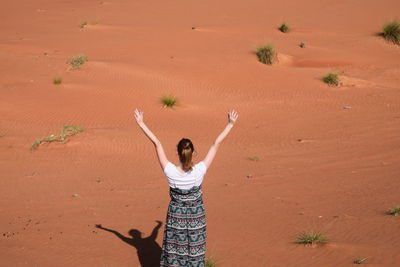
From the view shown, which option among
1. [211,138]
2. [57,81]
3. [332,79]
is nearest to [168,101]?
[211,138]

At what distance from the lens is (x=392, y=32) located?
24391mm

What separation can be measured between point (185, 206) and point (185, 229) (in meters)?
0.23

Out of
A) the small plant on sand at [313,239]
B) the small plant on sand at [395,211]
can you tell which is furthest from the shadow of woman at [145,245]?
the small plant on sand at [395,211]

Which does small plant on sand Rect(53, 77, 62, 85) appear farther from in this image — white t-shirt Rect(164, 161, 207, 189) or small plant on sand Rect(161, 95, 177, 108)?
white t-shirt Rect(164, 161, 207, 189)

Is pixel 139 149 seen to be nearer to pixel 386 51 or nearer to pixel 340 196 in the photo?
pixel 340 196

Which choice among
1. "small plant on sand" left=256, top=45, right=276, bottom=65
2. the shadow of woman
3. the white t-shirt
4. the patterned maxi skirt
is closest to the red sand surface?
the shadow of woman

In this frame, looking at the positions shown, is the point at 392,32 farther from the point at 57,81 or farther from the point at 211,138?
the point at 57,81

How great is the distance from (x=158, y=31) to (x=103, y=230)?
63.4 ft

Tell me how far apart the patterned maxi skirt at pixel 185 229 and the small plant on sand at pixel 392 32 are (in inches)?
840

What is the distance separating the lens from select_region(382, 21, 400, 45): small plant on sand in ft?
79.2

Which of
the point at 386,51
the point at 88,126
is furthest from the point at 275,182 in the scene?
the point at 386,51

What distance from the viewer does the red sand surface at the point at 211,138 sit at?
7031mm

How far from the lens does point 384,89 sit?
17.0 meters

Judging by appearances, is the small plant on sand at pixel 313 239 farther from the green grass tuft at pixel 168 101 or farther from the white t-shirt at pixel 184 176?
the green grass tuft at pixel 168 101
